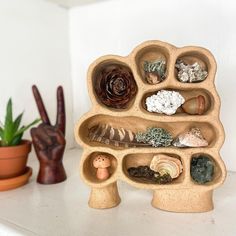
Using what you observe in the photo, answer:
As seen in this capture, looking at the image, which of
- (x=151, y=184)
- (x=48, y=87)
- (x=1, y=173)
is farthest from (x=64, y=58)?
(x=151, y=184)

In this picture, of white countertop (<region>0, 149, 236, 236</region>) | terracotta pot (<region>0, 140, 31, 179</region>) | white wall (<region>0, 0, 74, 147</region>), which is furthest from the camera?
white wall (<region>0, 0, 74, 147</region>)

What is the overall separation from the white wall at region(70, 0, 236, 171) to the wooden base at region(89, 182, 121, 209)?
31cm

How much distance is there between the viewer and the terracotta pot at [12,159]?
516mm

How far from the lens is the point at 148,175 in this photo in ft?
1.47

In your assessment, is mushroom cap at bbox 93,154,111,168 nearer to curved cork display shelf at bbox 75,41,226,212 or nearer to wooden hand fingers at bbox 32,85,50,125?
curved cork display shelf at bbox 75,41,226,212

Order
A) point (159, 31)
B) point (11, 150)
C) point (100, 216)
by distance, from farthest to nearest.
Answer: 1. point (159, 31)
2. point (11, 150)
3. point (100, 216)

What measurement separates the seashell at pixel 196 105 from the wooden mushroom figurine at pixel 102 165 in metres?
0.16

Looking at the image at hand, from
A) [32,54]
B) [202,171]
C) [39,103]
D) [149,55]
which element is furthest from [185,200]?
[32,54]

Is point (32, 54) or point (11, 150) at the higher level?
point (32, 54)

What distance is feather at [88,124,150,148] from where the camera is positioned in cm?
44

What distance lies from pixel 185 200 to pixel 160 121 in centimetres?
13

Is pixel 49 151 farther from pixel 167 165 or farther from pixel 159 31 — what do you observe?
pixel 159 31

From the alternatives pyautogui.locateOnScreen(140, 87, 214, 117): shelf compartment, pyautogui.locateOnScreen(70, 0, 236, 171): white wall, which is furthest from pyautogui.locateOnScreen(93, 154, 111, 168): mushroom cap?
pyautogui.locateOnScreen(70, 0, 236, 171): white wall

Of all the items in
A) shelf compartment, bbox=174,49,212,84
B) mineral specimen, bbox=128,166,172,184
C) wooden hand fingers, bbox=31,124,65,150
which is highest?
shelf compartment, bbox=174,49,212,84
